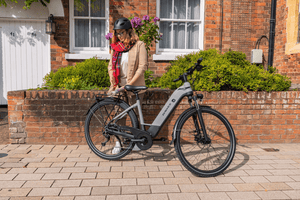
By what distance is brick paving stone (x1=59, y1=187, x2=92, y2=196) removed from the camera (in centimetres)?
273

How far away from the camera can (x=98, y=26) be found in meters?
7.24

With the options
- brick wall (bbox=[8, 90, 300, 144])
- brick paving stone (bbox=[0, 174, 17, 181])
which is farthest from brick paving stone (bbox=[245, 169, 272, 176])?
brick paving stone (bbox=[0, 174, 17, 181])

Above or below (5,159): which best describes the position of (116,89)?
above

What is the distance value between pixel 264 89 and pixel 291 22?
3621mm

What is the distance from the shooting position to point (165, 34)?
743 centimetres

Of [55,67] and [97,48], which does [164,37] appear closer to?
[97,48]

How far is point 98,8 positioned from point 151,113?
4055 mm

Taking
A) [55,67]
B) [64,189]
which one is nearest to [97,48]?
[55,67]

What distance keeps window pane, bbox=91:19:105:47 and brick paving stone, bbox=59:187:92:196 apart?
5.06 m

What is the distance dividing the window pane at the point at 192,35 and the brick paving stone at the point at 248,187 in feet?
17.0

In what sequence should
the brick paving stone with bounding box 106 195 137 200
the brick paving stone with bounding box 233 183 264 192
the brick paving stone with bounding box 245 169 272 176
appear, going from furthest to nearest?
the brick paving stone with bounding box 245 169 272 176
the brick paving stone with bounding box 233 183 264 192
the brick paving stone with bounding box 106 195 137 200

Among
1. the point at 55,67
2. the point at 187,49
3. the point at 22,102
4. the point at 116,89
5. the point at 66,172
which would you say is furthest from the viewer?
the point at 187,49

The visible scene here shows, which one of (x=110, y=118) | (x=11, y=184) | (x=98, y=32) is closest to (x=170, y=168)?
(x=110, y=118)

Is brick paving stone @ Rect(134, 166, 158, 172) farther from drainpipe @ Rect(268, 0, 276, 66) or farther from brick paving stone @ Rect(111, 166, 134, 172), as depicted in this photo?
drainpipe @ Rect(268, 0, 276, 66)
